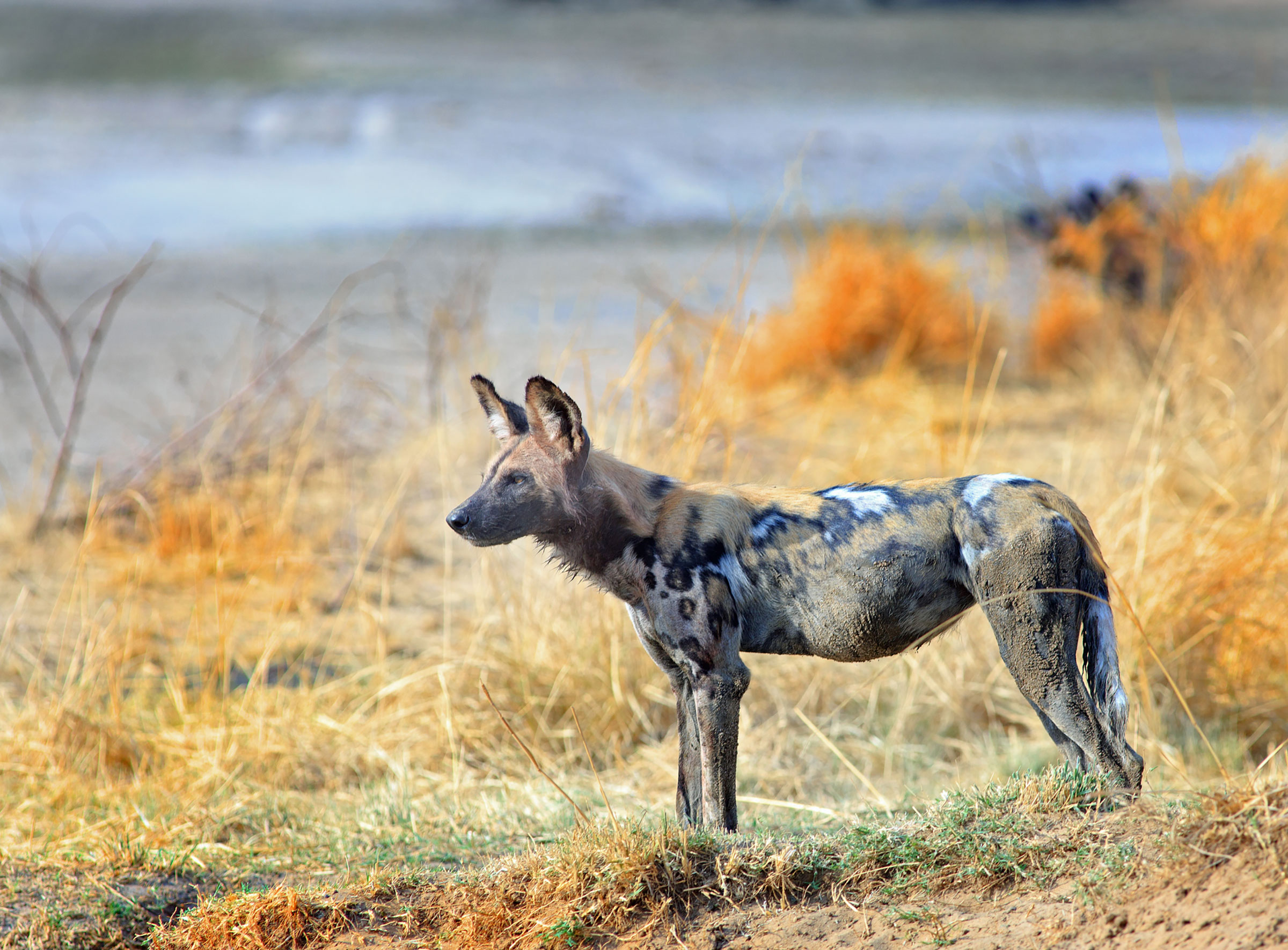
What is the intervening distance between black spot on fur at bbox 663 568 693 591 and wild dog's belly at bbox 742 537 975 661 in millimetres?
189

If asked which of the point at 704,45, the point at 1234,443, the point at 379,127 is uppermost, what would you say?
the point at 704,45

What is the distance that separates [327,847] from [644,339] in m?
Answer: 2.43

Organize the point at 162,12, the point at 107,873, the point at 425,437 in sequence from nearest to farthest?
Answer: the point at 107,873
the point at 425,437
the point at 162,12

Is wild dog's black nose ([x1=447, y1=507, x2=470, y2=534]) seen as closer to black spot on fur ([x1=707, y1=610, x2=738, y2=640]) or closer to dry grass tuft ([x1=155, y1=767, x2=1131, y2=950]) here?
black spot on fur ([x1=707, y1=610, x2=738, y2=640])

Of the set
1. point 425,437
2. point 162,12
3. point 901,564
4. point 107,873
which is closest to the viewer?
point 901,564

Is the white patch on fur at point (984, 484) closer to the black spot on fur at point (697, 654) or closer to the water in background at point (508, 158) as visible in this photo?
the black spot on fur at point (697, 654)

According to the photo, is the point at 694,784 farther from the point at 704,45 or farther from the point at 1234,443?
the point at 704,45

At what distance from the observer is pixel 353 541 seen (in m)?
7.48

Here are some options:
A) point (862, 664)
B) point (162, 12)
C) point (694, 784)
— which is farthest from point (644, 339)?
point (162, 12)

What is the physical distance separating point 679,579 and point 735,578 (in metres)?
0.16

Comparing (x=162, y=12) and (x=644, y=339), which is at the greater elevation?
(x=162, y=12)

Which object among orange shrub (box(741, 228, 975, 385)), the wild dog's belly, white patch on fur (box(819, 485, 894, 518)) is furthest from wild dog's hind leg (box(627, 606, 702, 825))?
orange shrub (box(741, 228, 975, 385))

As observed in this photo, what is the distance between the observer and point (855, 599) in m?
3.38

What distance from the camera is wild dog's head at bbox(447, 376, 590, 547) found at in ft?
10.7
